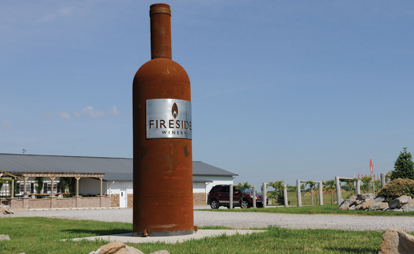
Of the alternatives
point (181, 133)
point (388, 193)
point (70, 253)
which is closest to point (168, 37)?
point (181, 133)

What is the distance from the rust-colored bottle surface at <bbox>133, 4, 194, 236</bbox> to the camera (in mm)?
11352

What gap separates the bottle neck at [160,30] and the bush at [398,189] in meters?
15.3

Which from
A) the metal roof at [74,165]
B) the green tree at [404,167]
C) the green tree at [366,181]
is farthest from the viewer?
the metal roof at [74,165]

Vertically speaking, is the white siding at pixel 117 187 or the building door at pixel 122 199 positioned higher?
the white siding at pixel 117 187

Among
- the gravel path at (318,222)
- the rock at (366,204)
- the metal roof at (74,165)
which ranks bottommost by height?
the gravel path at (318,222)

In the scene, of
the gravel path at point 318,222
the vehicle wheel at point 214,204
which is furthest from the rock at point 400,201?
the vehicle wheel at point 214,204

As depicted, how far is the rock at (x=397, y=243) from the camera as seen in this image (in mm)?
7023

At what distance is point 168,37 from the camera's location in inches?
493

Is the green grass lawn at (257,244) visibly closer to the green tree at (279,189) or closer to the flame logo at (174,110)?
the flame logo at (174,110)

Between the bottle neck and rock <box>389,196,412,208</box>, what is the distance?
47.0ft

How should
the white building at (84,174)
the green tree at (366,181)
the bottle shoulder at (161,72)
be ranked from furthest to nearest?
the white building at (84,174)
the green tree at (366,181)
the bottle shoulder at (161,72)

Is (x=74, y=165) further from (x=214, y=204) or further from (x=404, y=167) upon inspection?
(x=404, y=167)

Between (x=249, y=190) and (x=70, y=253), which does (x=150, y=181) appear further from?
(x=249, y=190)

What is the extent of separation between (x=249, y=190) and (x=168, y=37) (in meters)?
23.8
